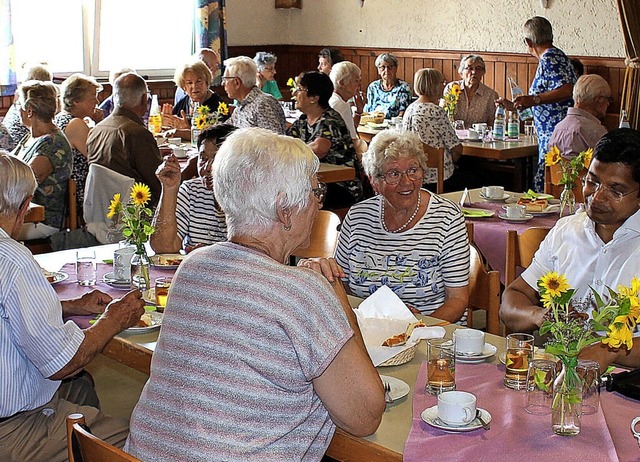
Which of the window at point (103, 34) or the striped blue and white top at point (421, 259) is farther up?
the window at point (103, 34)

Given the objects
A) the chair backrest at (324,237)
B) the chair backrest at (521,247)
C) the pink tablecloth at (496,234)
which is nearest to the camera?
the chair backrest at (521,247)

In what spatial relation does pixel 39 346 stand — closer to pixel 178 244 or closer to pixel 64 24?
pixel 178 244

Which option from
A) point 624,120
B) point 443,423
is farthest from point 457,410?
point 624,120

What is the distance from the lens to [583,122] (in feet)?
18.6

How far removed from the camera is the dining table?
6.01 feet

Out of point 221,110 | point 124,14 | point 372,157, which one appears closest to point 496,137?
point 221,110

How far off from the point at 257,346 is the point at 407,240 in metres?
1.44

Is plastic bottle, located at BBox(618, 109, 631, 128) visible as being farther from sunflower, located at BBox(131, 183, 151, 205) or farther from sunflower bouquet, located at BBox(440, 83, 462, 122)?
sunflower, located at BBox(131, 183, 151, 205)

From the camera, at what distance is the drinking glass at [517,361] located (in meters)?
2.18

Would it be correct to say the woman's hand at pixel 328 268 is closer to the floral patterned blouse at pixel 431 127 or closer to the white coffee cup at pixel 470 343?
the white coffee cup at pixel 470 343

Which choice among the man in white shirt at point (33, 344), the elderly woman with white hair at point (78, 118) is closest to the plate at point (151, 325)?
the man in white shirt at point (33, 344)

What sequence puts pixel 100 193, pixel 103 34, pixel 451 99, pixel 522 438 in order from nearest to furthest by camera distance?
pixel 522 438
pixel 100 193
pixel 451 99
pixel 103 34

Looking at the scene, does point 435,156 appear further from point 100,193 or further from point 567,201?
point 100,193

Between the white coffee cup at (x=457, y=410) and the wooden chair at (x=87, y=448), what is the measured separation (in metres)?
0.65
